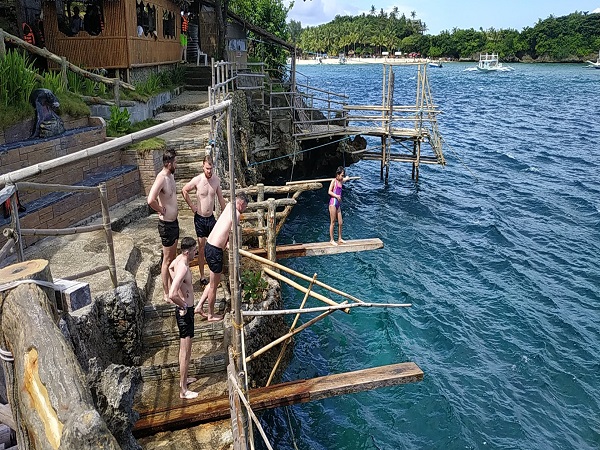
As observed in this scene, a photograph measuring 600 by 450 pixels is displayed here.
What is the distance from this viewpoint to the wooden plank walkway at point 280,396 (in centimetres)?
621

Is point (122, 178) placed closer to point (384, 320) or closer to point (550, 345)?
point (384, 320)

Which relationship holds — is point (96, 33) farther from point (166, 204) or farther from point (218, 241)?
point (218, 241)

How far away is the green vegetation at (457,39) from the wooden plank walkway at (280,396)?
121m

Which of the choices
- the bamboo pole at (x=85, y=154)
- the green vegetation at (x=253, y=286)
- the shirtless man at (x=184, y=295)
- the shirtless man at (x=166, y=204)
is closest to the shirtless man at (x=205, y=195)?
the shirtless man at (x=166, y=204)

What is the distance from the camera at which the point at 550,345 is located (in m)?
12.0

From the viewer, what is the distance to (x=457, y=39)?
123 metres

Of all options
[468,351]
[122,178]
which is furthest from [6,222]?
[468,351]

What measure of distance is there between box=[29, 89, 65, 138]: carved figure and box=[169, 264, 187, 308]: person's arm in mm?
5385

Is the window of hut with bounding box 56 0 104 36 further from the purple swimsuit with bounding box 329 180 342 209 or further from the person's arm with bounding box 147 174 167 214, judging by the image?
the person's arm with bounding box 147 174 167 214

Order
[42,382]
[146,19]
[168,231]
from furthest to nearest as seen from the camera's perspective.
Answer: [146,19], [168,231], [42,382]

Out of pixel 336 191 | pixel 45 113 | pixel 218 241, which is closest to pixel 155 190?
pixel 218 241

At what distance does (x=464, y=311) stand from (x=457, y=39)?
124 m

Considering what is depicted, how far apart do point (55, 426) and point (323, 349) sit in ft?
30.9

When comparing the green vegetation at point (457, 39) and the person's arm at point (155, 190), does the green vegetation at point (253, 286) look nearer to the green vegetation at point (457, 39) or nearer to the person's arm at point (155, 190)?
the person's arm at point (155, 190)
